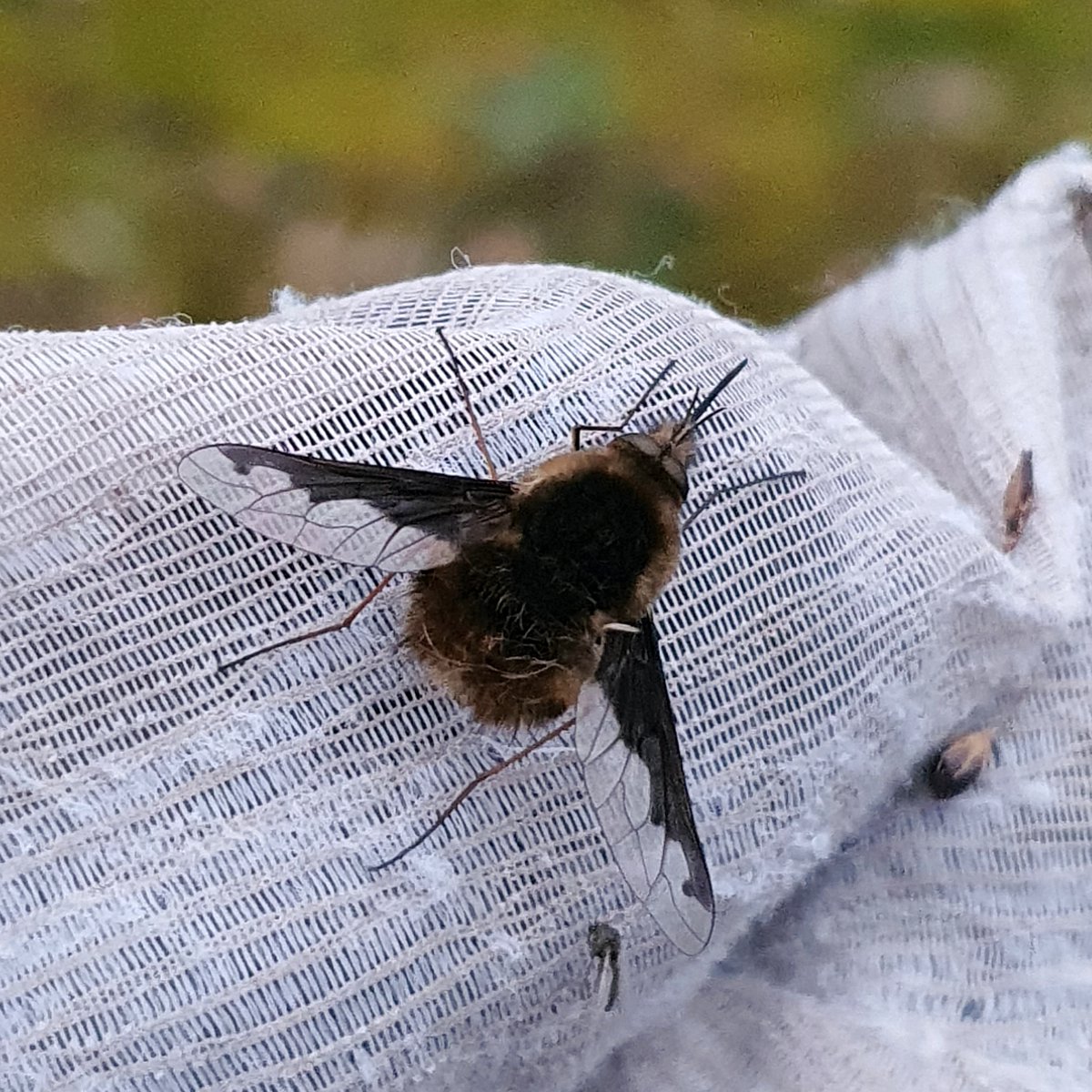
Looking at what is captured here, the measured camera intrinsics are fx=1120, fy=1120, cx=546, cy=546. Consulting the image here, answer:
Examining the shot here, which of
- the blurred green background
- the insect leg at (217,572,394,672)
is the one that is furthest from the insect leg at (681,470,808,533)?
the blurred green background

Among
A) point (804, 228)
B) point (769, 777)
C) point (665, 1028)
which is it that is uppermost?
point (804, 228)

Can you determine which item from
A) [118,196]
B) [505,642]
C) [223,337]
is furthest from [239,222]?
[505,642]

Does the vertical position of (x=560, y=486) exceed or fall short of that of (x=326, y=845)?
it exceeds it

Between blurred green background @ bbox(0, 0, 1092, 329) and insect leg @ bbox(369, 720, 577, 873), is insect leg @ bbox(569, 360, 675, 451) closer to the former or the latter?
insect leg @ bbox(369, 720, 577, 873)

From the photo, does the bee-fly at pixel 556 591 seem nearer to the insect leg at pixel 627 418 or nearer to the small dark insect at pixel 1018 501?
the insect leg at pixel 627 418

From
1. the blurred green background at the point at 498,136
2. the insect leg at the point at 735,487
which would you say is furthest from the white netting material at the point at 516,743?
the blurred green background at the point at 498,136

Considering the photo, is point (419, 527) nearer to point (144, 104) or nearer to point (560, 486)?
point (560, 486)

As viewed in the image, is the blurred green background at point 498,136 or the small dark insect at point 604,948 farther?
the blurred green background at point 498,136

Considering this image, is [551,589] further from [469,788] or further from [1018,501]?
[1018,501]
